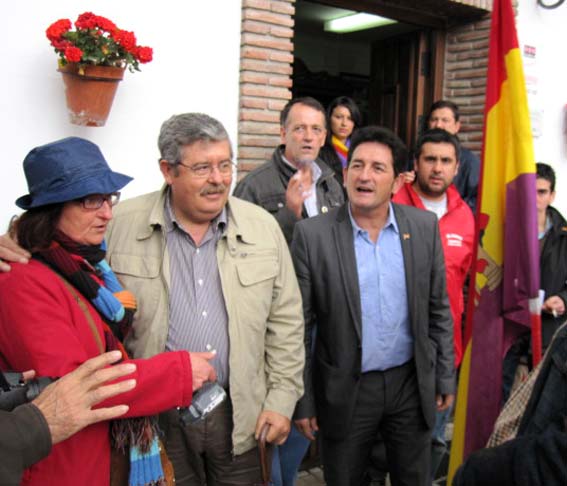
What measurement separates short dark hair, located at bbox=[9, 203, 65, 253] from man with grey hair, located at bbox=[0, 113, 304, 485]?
43cm

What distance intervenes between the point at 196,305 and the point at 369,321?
2.72ft

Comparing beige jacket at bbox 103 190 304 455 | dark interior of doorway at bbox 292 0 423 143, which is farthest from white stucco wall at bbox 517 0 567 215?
beige jacket at bbox 103 190 304 455

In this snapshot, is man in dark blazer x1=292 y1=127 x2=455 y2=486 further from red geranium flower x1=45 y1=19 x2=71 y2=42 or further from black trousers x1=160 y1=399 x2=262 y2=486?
red geranium flower x1=45 y1=19 x2=71 y2=42

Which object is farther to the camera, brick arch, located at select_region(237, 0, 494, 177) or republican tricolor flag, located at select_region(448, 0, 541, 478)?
brick arch, located at select_region(237, 0, 494, 177)

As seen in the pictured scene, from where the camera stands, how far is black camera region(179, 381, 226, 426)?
2.11m


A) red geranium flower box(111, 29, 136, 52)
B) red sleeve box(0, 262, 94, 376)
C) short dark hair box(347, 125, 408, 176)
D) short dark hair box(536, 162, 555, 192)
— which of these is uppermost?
red geranium flower box(111, 29, 136, 52)

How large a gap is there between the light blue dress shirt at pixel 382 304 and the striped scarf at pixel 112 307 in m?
1.07

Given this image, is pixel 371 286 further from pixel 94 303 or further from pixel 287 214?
pixel 94 303

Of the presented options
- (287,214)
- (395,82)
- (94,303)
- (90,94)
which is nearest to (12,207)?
(90,94)

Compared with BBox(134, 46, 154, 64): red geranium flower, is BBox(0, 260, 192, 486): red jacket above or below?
below

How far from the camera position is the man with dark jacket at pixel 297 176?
3.63 meters

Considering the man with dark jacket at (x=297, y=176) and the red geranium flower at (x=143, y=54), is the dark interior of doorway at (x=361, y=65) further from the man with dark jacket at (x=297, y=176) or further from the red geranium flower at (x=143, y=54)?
the red geranium flower at (x=143, y=54)

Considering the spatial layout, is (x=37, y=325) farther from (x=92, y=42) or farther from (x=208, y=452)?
(x=92, y=42)

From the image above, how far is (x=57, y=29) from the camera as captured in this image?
A: 3.52 meters
